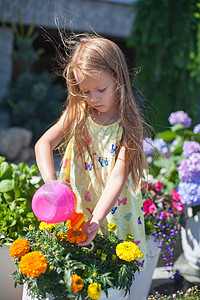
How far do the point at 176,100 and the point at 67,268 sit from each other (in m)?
4.33

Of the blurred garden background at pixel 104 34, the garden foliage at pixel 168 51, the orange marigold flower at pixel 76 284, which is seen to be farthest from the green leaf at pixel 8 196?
the garden foliage at pixel 168 51

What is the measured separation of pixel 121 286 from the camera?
4.22ft

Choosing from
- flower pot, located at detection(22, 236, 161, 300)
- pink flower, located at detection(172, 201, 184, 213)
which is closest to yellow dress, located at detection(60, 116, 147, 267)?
flower pot, located at detection(22, 236, 161, 300)

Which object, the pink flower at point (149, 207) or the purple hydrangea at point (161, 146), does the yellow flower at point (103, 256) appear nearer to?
the pink flower at point (149, 207)

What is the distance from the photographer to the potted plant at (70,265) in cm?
120

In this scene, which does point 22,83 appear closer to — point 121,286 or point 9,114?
point 9,114

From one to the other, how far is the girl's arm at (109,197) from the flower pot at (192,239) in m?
0.93

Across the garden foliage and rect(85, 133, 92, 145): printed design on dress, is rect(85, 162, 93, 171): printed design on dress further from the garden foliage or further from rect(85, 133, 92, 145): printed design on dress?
the garden foliage

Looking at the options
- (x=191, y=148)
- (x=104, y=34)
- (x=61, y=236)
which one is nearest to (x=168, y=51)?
(x=104, y=34)

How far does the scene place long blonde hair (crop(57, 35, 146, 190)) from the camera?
1437mm

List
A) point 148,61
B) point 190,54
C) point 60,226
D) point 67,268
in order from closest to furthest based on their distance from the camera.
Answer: point 67,268 < point 60,226 < point 190,54 < point 148,61

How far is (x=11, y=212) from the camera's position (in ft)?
5.72

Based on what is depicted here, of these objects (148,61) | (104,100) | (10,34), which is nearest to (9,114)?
(10,34)

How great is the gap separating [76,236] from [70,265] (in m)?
0.10
